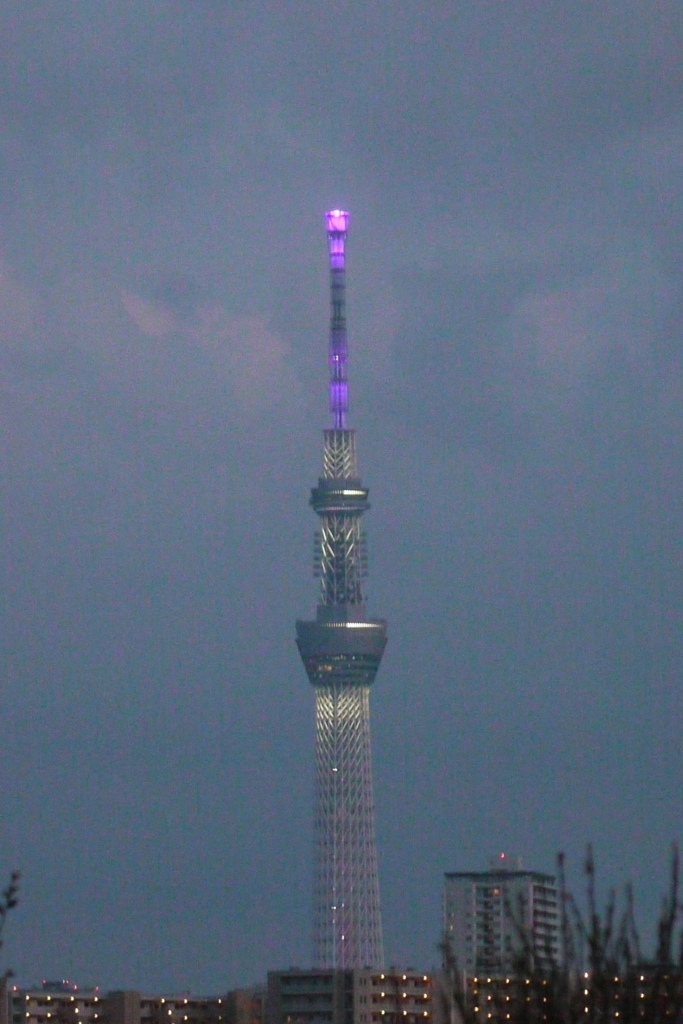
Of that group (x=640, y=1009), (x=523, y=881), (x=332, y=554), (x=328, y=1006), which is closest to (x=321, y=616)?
(x=332, y=554)

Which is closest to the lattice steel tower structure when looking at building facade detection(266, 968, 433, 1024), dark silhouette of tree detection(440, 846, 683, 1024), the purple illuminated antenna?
the purple illuminated antenna

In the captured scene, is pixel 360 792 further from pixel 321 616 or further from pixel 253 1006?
pixel 253 1006

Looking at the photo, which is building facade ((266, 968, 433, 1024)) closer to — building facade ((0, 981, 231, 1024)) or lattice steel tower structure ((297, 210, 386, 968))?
building facade ((0, 981, 231, 1024))

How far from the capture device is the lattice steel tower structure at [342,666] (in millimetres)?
154625

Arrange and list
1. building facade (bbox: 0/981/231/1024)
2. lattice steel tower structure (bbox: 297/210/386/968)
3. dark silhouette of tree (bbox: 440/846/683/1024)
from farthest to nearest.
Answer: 1. lattice steel tower structure (bbox: 297/210/386/968)
2. building facade (bbox: 0/981/231/1024)
3. dark silhouette of tree (bbox: 440/846/683/1024)

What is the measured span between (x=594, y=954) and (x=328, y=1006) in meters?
89.6

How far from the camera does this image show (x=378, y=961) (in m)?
152

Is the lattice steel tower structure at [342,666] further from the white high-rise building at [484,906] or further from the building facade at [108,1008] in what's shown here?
the building facade at [108,1008]

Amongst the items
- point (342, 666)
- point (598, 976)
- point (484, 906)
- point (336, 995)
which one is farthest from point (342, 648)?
point (598, 976)

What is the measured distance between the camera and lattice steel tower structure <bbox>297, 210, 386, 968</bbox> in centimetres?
15462

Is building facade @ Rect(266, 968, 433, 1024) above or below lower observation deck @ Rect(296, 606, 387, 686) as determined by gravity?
below

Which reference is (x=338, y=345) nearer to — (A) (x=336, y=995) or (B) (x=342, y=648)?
(B) (x=342, y=648)

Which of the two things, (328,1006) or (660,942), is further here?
(328,1006)

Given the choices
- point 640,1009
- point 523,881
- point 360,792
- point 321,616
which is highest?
point 321,616
